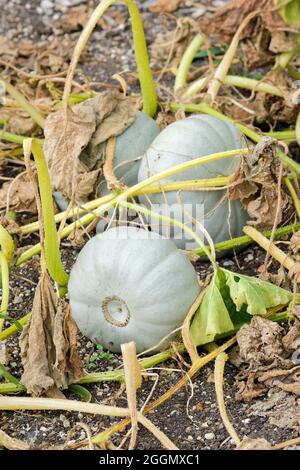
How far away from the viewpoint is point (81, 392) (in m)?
2.78

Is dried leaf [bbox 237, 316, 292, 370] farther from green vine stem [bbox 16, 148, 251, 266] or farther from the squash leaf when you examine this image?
green vine stem [bbox 16, 148, 251, 266]

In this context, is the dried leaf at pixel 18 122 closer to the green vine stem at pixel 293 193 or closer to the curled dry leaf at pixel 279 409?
the green vine stem at pixel 293 193

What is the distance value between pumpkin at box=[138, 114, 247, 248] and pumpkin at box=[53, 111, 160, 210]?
3.4 inches

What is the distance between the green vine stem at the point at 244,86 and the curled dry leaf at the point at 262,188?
49 centimetres

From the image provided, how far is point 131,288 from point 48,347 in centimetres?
27

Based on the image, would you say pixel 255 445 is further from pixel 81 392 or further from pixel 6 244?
pixel 6 244

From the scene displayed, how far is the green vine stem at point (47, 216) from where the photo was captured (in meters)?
2.66

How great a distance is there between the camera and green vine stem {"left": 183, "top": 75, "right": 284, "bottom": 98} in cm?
362

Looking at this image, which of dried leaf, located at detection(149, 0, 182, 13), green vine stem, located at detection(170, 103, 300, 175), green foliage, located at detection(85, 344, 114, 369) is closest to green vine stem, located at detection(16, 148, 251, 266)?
green vine stem, located at detection(170, 103, 300, 175)

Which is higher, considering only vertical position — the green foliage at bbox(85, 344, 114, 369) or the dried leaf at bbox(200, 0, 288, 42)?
the dried leaf at bbox(200, 0, 288, 42)

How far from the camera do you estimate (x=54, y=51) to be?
4.29 m

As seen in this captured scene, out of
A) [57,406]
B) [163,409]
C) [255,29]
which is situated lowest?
[163,409]

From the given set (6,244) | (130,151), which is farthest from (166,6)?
(6,244)

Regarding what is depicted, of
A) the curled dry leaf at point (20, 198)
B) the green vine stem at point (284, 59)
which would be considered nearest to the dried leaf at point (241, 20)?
the green vine stem at point (284, 59)
